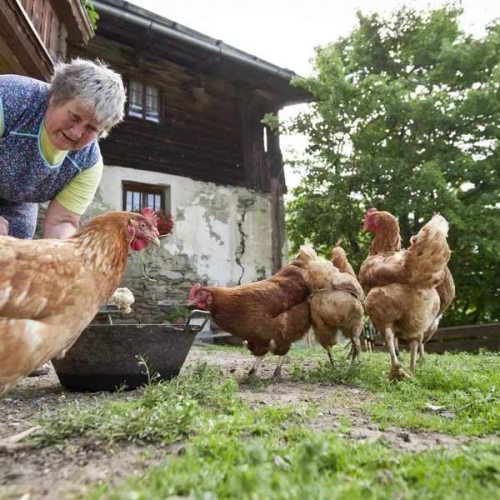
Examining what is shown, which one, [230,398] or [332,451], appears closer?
[332,451]

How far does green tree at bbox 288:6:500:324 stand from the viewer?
10.8 metres

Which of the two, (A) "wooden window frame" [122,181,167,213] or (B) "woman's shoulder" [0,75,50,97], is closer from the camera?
(B) "woman's shoulder" [0,75,50,97]

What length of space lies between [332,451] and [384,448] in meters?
0.31

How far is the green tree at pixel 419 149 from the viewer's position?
1075cm

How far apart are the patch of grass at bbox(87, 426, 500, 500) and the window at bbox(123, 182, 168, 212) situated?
9.38 m

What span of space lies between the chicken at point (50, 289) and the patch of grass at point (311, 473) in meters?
0.87

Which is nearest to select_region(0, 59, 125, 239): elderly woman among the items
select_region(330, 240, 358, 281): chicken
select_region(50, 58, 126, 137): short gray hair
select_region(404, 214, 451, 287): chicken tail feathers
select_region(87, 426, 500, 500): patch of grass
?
select_region(50, 58, 126, 137): short gray hair

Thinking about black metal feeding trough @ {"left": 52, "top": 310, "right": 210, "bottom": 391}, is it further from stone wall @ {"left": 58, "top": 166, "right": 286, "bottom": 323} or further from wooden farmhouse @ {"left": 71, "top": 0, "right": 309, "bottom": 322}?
wooden farmhouse @ {"left": 71, "top": 0, "right": 309, "bottom": 322}

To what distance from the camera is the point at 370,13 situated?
13.4 metres

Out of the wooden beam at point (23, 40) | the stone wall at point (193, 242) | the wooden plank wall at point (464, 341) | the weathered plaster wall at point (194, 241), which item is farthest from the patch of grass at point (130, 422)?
the weathered plaster wall at point (194, 241)

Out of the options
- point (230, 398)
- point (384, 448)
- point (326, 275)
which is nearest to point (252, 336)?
point (326, 275)

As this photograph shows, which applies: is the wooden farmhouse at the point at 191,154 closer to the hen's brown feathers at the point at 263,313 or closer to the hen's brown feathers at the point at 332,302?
the hen's brown feathers at the point at 263,313

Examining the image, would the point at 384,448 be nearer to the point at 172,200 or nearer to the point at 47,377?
the point at 47,377

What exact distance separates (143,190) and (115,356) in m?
8.24
